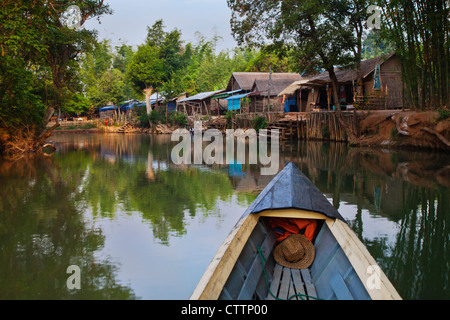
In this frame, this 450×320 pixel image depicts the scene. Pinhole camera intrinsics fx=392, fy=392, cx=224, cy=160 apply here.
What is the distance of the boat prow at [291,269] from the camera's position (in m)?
2.94

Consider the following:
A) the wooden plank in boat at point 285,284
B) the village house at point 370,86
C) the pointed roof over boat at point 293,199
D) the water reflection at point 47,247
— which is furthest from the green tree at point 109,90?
the wooden plank in boat at point 285,284

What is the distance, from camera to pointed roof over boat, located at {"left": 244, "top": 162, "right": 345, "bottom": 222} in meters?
4.26

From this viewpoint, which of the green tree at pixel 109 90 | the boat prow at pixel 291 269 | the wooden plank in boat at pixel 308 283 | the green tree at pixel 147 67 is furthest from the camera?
the green tree at pixel 109 90

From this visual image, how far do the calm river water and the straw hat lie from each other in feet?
3.04

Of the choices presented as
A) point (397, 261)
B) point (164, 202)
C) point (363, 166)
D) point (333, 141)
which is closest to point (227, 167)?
point (363, 166)

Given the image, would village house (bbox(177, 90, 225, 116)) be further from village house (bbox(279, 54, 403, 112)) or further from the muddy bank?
the muddy bank

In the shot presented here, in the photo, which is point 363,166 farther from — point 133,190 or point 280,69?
point 280,69

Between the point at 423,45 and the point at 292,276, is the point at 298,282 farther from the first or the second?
the point at 423,45

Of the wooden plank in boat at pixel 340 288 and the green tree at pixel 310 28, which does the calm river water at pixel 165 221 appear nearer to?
the wooden plank in boat at pixel 340 288

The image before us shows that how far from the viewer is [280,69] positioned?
38.2 meters

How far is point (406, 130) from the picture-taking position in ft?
50.9

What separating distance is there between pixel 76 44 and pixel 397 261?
Answer: 52.3 feet

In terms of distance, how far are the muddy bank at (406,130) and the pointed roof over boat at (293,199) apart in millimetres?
10912

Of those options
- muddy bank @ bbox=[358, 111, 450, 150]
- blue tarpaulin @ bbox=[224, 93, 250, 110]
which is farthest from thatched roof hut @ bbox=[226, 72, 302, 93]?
muddy bank @ bbox=[358, 111, 450, 150]
